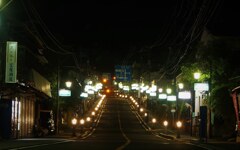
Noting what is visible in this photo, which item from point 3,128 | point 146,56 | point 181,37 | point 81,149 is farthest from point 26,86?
point 146,56

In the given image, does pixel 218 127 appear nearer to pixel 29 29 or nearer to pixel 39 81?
pixel 39 81

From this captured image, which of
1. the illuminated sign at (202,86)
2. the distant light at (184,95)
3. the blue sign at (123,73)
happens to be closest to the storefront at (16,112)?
the illuminated sign at (202,86)

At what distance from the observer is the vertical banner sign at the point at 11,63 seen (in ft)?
109

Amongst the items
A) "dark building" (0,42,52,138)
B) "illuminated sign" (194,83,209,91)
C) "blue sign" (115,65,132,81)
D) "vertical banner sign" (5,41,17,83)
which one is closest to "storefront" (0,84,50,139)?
"dark building" (0,42,52,138)

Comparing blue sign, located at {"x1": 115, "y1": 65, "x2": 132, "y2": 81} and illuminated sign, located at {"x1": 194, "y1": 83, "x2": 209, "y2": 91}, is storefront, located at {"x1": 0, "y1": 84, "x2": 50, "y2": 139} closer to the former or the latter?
illuminated sign, located at {"x1": 194, "y1": 83, "x2": 209, "y2": 91}

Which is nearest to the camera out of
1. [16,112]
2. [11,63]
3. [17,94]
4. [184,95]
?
[11,63]

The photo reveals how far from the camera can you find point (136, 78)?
480 feet

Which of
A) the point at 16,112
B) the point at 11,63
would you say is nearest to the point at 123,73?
the point at 16,112

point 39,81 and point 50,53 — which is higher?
point 50,53

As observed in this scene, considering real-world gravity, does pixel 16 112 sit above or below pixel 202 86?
below

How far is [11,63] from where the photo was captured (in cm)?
3334

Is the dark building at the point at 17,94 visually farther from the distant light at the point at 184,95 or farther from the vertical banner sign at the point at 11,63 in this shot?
the distant light at the point at 184,95

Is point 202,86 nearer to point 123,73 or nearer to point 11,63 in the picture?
point 11,63

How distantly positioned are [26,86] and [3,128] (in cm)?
374
